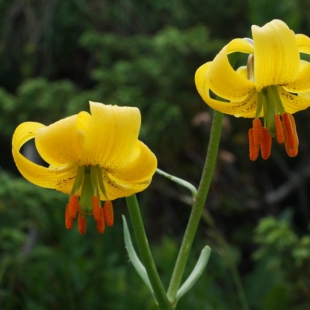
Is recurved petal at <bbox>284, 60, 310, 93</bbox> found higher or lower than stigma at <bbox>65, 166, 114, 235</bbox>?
higher

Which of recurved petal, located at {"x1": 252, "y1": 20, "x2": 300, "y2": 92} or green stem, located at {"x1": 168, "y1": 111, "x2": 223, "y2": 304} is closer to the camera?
recurved petal, located at {"x1": 252, "y1": 20, "x2": 300, "y2": 92}

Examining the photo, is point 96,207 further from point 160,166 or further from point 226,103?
point 160,166

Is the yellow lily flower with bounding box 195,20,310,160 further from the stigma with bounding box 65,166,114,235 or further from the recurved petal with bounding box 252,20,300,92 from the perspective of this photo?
the stigma with bounding box 65,166,114,235

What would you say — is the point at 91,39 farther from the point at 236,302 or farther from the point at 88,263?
the point at 236,302

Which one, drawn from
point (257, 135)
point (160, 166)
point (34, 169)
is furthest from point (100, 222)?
point (160, 166)

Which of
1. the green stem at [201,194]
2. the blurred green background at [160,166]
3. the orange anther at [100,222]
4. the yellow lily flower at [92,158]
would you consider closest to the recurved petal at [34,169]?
the yellow lily flower at [92,158]

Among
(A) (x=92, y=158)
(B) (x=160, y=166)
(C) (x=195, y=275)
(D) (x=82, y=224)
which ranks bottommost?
(B) (x=160, y=166)

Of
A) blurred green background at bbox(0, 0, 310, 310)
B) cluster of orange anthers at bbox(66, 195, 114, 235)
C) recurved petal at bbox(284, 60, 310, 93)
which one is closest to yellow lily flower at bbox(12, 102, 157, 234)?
cluster of orange anthers at bbox(66, 195, 114, 235)
